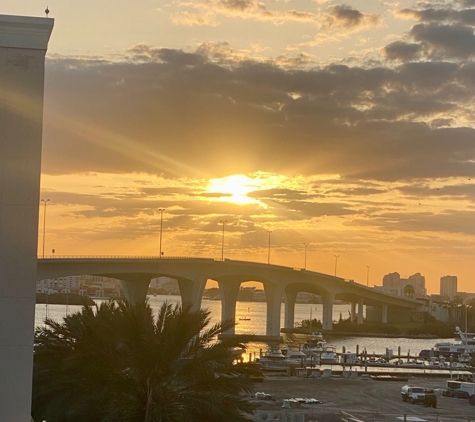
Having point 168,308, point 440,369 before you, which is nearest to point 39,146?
point 168,308

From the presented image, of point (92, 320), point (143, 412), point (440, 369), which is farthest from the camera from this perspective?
point (440, 369)

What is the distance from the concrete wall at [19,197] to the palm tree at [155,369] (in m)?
6.31

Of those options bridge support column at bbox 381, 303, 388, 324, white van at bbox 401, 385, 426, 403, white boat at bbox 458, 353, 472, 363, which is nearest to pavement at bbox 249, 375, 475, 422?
white van at bbox 401, 385, 426, 403

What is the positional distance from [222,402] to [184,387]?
3.71 feet

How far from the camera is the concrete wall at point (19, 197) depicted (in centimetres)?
1573

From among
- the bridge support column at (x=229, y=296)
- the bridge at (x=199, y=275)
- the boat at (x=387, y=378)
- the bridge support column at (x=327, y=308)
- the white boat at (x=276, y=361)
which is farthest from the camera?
the bridge support column at (x=327, y=308)

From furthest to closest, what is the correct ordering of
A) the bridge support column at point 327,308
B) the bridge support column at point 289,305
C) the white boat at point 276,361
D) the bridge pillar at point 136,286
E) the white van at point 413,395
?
1. the bridge support column at point 289,305
2. the bridge support column at point 327,308
3. the bridge pillar at point 136,286
4. the white boat at point 276,361
5. the white van at point 413,395

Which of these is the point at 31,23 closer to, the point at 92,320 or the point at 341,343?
the point at 92,320

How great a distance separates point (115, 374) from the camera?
22.4 m

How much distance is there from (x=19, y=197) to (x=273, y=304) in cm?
11152

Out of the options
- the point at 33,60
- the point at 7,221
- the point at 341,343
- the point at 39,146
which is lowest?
the point at 341,343

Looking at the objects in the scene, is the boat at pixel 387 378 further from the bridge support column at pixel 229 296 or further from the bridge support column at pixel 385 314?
the bridge support column at pixel 385 314

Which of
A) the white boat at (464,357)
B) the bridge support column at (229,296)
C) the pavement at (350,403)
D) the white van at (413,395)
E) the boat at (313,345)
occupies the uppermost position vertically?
the bridge support column at (229,296)

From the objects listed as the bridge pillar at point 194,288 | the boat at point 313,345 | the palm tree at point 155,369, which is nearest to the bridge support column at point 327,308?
the boat at point 313,345
